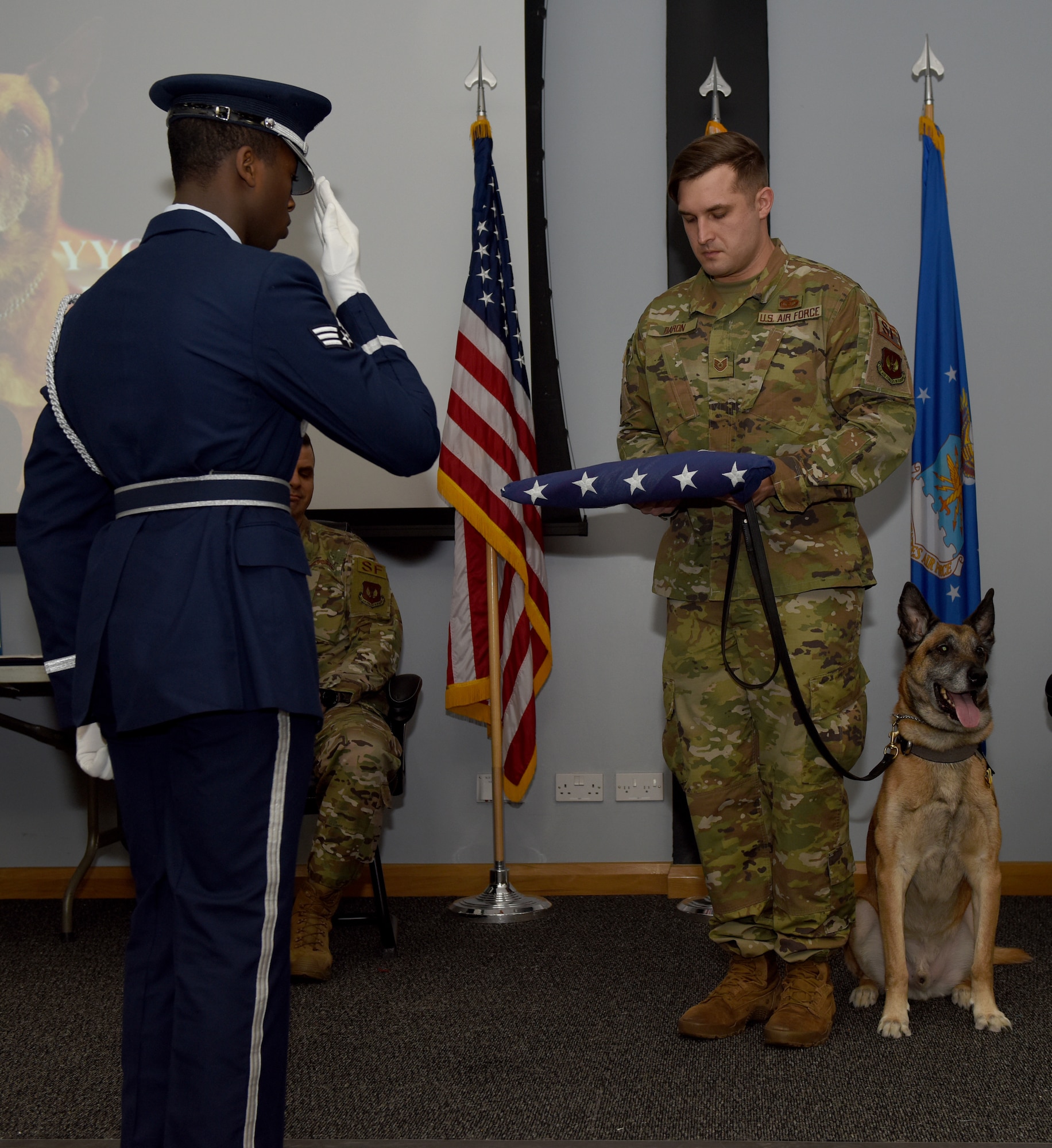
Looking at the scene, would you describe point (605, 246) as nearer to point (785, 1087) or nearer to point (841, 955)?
point (841, 955)

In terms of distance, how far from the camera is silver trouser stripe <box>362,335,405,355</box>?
1300 millimetres

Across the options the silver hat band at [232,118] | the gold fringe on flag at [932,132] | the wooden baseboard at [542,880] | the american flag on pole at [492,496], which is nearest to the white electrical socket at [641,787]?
the wooden baseboard at [542,880]

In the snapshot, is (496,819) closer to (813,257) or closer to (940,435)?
(940,435)

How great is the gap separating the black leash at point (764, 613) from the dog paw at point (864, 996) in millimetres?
524

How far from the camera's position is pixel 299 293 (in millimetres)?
1229

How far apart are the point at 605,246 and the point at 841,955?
235 centimetres

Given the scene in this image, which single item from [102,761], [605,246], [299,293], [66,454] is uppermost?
[605,246]

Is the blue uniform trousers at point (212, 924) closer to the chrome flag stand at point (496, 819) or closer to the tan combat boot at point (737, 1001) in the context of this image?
the tan combat boot at point (737, 1001)

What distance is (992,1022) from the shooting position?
222 centimetres

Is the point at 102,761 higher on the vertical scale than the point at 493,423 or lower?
lower

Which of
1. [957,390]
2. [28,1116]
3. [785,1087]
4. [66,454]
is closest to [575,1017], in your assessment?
[785,1087]

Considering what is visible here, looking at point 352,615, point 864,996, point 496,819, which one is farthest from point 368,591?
point 864,996

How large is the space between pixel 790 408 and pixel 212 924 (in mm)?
1607

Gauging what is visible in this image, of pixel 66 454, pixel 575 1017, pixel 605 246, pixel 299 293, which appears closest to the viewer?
pixel 299 293
